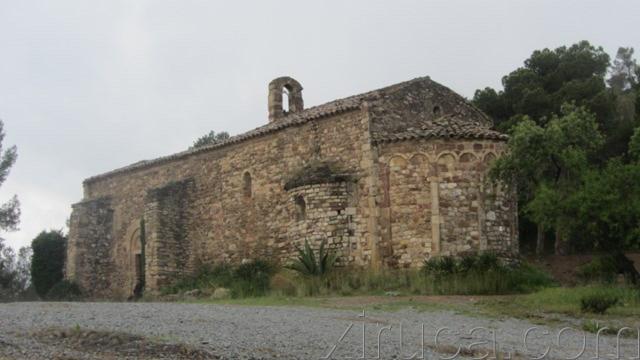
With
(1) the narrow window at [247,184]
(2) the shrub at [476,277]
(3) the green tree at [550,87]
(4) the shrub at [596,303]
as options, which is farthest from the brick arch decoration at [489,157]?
(3) the green tree at [550,87]

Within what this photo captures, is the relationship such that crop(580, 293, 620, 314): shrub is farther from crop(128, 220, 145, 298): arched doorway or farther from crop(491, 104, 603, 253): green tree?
crop(128, 220, 145, 298): arched doorway

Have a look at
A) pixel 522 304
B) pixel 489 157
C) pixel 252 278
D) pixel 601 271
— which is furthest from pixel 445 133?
pixel 252 278

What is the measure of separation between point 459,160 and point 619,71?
50.8 m

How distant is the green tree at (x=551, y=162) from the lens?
69.6 feet

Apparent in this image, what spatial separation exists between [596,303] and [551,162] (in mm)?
6404

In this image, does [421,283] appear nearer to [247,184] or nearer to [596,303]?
[596,303]

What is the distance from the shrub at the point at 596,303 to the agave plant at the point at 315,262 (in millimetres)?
8212

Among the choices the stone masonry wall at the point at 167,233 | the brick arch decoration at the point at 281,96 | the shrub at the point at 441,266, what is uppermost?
the brick arch decoration at the point at 281,96

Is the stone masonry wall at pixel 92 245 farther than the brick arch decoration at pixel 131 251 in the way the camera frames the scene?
Yes

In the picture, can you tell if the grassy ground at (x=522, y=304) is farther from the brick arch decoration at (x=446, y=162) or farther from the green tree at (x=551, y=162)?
the brick arch decoration at (x=446, y=162)

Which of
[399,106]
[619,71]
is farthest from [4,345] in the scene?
[619,71]

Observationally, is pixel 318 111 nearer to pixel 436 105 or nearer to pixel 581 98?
pixel 436 105

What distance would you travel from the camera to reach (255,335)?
12.2 metres

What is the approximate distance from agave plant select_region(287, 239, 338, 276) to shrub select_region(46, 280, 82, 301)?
12.1 metres
